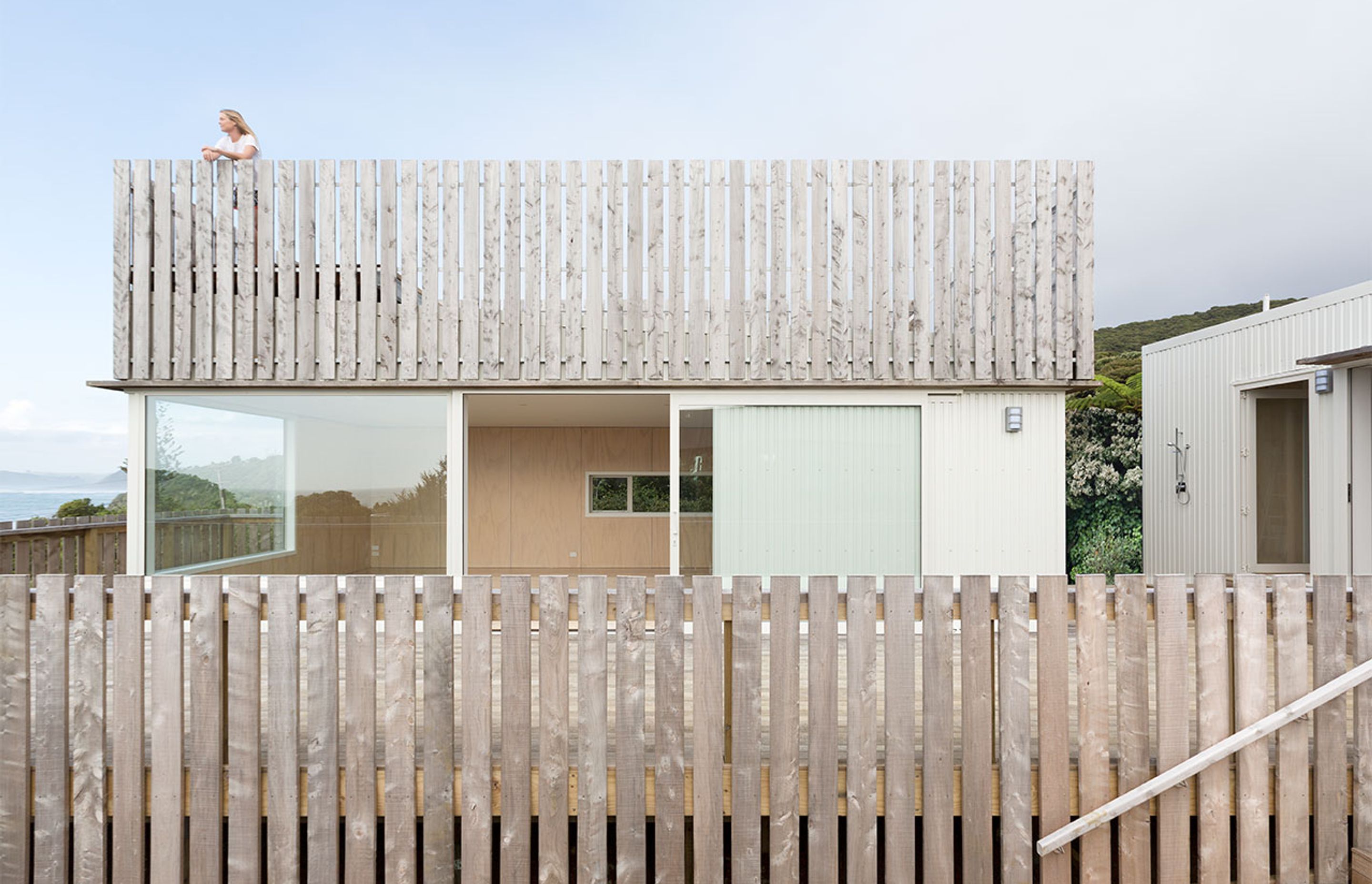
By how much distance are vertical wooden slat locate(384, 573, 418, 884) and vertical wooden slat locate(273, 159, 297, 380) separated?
15.0ft

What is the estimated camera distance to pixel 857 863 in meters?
2.79

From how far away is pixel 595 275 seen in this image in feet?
22.1

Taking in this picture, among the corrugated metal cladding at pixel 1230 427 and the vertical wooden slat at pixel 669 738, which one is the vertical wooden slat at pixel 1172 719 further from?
the corrugated metal cladding at pixel 1230 427

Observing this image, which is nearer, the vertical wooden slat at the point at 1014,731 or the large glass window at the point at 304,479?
the vertical wooden slat at the point at 1014,731

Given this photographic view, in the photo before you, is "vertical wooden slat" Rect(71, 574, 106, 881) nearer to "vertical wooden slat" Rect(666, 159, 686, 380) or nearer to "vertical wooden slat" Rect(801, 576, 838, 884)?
"vertical wooden slat" Rect(801, 576, 838, 884)

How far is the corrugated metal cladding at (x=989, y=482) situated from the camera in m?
6.72

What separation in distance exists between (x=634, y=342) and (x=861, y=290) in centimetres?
194

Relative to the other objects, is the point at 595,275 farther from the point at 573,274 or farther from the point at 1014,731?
the point at 1014,731

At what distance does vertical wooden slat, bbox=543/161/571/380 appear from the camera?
22.0 ft

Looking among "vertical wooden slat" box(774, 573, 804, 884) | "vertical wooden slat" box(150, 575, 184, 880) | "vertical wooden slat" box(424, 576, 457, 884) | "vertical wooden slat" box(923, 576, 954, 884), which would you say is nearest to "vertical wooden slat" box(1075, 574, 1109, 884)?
"vertical wooden slat" box(923, 576, 954, 884)

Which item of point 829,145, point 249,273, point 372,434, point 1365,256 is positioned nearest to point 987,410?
point 372,434

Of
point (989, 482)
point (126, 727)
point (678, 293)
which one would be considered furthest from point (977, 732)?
point (678, 293)

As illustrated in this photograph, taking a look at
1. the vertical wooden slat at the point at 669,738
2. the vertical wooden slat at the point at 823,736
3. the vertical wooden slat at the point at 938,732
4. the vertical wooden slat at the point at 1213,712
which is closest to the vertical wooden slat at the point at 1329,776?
the vertical wooden slat at the point at 1213,712

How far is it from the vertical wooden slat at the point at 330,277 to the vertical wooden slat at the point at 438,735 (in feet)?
14.4
